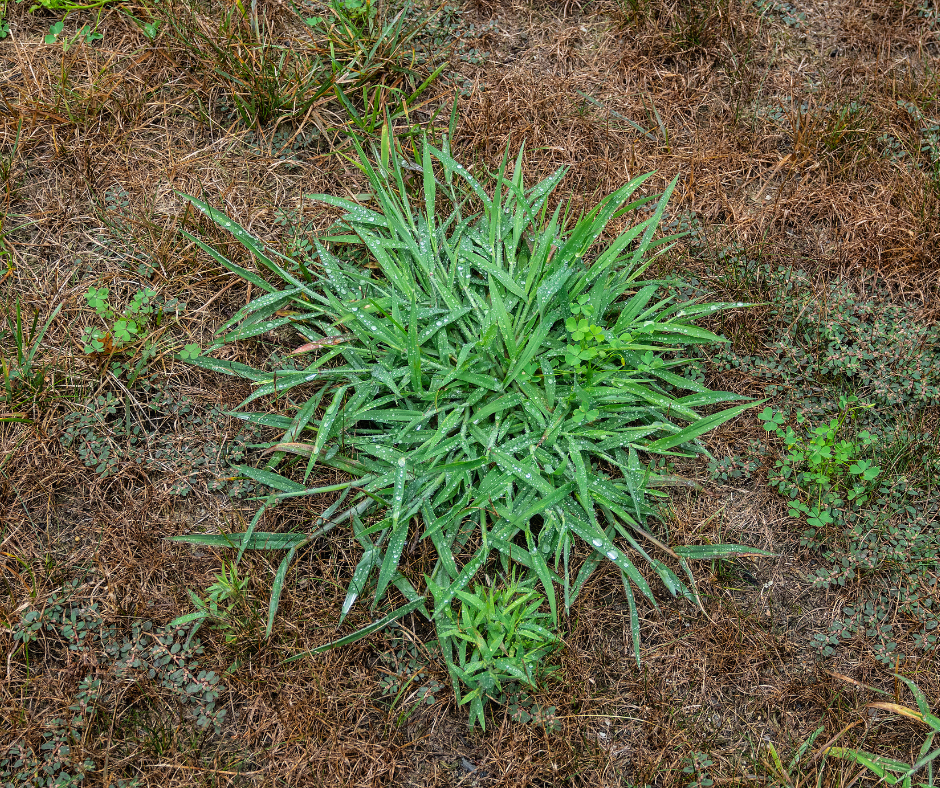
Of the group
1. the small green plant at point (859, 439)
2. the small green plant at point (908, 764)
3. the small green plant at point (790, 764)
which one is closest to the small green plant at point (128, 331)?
the small green plant at point (859, 439)

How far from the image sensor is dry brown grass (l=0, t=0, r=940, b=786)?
191cm

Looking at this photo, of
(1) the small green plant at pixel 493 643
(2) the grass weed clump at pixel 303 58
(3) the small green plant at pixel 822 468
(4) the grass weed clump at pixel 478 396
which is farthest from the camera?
(2) the grass weed clump at pixel 303 58

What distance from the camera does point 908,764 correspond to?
6.24 feet

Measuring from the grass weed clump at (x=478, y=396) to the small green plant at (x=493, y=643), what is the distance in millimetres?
34

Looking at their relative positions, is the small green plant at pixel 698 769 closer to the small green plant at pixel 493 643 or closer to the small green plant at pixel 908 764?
the small green plant at pixel 908 764

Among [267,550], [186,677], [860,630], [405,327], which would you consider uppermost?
[405,327]

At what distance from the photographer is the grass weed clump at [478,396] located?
1.98 metres

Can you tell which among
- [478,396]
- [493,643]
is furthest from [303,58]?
[493,643]

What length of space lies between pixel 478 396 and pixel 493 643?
27.0 inches

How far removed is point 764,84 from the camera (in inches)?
98.9

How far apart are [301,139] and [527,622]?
1750 millimetres

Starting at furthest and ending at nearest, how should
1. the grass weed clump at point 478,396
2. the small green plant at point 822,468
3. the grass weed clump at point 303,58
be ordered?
the grass weed clump at point 303,58 → the small green plant at point 822,468 → the grass weed clump at point 478,396

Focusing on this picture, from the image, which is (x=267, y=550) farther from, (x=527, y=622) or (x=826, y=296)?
(x=826, y=296)

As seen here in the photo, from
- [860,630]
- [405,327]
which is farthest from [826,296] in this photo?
[405,327]
